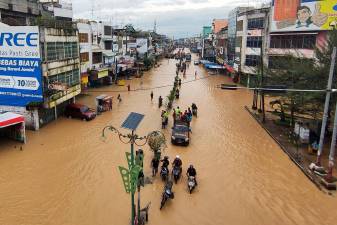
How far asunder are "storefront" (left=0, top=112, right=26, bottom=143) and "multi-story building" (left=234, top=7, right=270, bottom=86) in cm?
3178

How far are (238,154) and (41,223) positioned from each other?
524 inches

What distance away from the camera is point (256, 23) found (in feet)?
162

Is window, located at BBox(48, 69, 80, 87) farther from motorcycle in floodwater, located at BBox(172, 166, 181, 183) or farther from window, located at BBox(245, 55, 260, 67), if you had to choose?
window, located at BBox(245, 55, 260, 67)

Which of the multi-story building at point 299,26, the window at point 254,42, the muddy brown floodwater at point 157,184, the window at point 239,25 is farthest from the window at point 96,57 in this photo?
the window at point 239,25

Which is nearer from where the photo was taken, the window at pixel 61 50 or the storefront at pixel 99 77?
the window at pixel 61 50

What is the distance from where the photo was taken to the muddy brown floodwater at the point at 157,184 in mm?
13828

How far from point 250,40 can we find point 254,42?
58.2 inches

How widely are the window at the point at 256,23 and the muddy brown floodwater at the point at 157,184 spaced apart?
82.9 ft

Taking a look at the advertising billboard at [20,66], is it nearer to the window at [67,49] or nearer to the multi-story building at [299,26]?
the window at [67,49]

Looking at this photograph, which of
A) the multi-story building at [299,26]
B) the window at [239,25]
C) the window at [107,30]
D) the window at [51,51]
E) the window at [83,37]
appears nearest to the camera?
the window at [51,51]

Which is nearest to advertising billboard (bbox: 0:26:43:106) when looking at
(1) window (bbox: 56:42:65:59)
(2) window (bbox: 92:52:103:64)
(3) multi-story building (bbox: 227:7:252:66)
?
(1) window (bbox: 56:42:65:59)

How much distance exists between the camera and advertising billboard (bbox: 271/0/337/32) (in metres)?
36.8

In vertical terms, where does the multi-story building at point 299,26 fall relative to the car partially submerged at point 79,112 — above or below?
above

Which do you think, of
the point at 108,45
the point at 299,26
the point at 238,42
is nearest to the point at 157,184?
the point at 299,26
